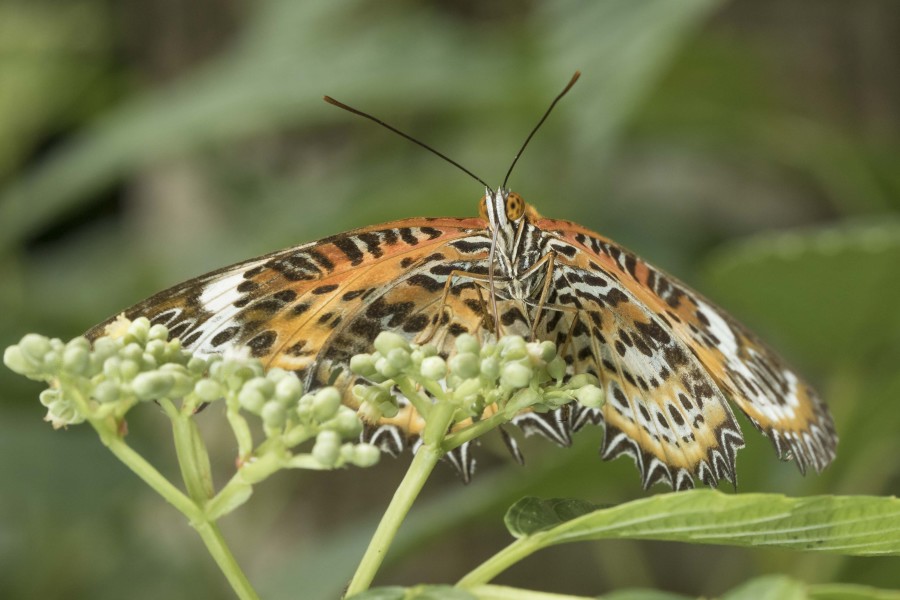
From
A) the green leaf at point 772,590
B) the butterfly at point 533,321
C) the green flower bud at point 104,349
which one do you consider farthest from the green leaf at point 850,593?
the green flower bud at point 104,349

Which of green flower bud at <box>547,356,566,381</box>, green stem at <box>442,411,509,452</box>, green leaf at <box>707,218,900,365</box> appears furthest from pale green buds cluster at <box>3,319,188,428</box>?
green leaf at <box>707,218,900,365</box>

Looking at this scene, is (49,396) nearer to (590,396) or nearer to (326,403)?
(326,403)

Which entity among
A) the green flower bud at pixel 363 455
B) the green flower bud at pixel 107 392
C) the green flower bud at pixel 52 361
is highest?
the green flower bud at pixel 52 361

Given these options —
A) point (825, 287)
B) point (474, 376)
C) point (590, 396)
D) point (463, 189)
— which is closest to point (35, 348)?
point (474, 376)

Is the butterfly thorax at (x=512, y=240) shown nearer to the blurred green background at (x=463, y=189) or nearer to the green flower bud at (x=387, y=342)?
the green flower bud at (x=387, y=342)

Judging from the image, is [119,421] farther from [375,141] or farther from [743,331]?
[375,141]

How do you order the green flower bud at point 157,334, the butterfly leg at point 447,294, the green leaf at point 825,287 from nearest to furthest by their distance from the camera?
1. the green flower bud at point 157,334
2. the butterfly leg at point 447,294
3. the green leaf at point 825,287

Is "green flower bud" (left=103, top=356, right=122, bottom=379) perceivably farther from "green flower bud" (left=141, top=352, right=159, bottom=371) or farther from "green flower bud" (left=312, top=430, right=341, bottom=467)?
"green flower bud" (left=312, top=430, right=341, bottom=467)

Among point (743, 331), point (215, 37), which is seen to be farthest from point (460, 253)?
point (215, 37)
